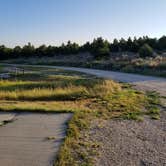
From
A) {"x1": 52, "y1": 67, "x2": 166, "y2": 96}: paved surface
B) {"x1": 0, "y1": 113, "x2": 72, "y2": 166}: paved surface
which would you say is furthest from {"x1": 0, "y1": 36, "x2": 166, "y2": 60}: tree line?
{"x1": 0, "y1": 113, "x2": 72, "y2": 166}: paved surface

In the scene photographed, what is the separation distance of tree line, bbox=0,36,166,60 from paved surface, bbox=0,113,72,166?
54974 mm

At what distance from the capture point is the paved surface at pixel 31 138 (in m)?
6.80

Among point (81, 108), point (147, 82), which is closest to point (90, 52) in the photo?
point (147, 82)

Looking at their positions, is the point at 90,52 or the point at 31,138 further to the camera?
the point at 90,52

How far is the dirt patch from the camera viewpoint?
22.6 ft

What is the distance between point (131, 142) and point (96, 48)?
74051mm

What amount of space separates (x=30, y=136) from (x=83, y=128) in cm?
154

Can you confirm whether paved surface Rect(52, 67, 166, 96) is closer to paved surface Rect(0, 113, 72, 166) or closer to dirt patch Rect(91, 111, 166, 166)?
dirt patch Rect(91, 111, 166, 166)

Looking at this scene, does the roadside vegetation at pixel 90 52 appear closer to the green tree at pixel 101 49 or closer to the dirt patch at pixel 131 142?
the green tree at pixel 101 49

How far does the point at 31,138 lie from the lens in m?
8.30

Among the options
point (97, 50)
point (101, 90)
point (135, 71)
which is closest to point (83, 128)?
point (101, 90)

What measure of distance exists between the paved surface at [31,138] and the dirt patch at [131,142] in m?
0.97

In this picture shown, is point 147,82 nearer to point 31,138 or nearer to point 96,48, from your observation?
Result: point 31,138

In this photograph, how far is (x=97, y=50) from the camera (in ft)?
261
